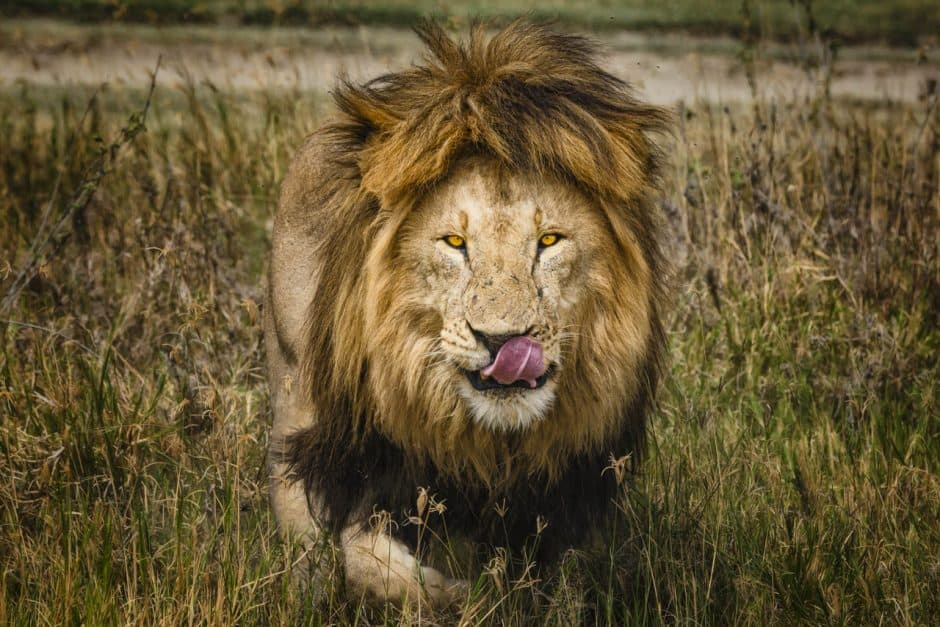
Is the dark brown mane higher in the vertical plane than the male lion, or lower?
higher

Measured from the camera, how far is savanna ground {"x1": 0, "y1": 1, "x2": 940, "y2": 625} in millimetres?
3344

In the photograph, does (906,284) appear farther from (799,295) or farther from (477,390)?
(477,390)

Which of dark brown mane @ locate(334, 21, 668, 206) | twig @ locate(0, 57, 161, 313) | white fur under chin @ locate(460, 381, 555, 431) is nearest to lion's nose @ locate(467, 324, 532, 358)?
white fur under chin @ locate(460, 381, 555, 431)

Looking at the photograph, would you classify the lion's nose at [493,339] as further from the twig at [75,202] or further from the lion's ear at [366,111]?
the twig at [75,202]

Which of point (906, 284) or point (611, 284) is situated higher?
point (611, 284)

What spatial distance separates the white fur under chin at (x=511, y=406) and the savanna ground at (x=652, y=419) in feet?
1.57

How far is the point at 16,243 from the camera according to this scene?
545 cm

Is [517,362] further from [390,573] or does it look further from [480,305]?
[390,573]

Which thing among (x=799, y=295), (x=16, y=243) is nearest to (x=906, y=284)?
(x=799, y=295)

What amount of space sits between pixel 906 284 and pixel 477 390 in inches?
115

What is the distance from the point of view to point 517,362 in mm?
2814

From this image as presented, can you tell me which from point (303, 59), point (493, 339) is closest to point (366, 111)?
point (493, 339)

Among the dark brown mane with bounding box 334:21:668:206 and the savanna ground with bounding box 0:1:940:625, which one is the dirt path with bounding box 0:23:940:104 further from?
the dark brown mane with bounding box 334:21:668:206

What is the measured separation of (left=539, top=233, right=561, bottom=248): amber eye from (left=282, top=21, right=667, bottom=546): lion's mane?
161 mm
